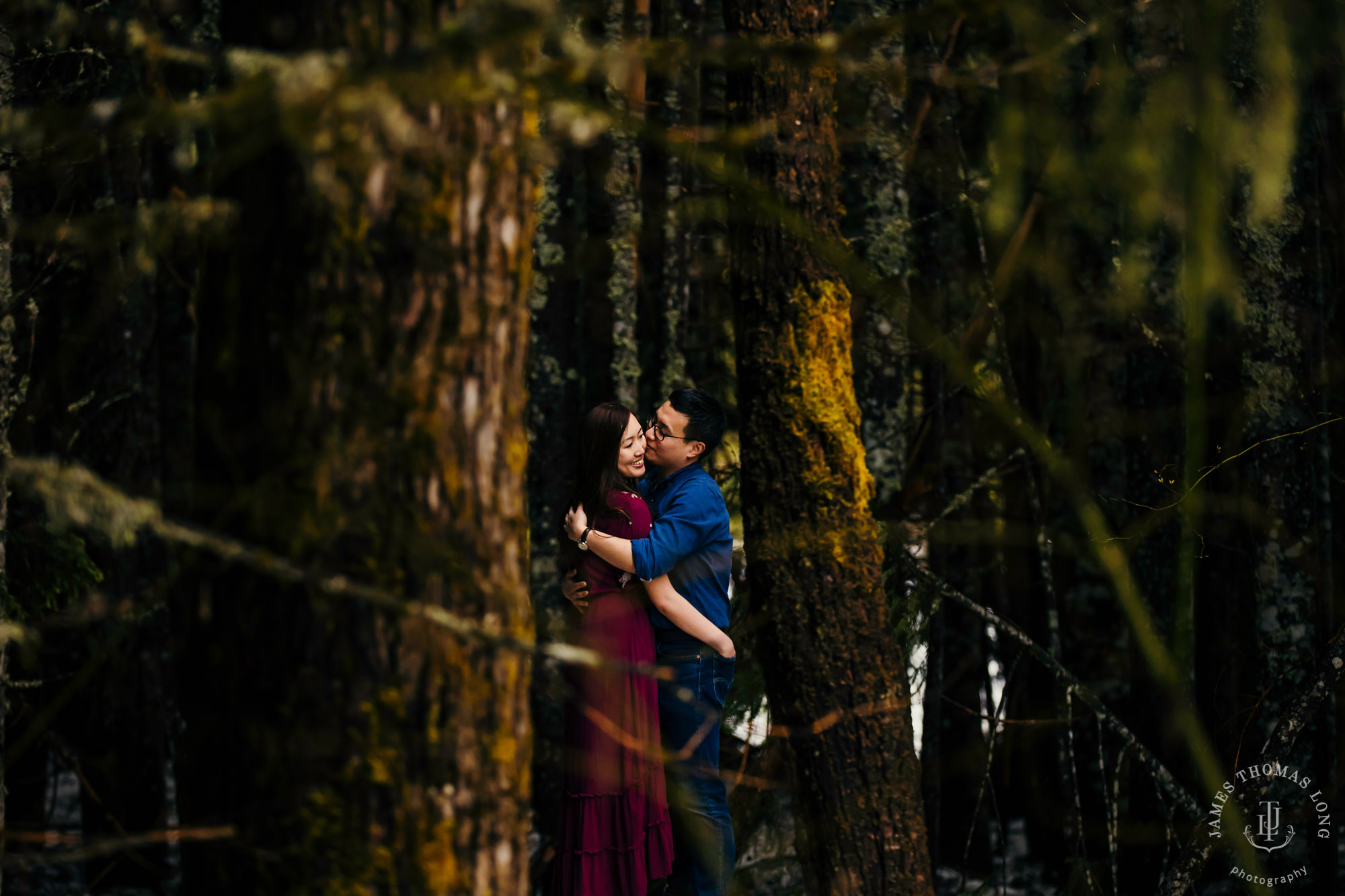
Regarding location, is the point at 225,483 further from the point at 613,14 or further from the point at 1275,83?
the point at 613,14

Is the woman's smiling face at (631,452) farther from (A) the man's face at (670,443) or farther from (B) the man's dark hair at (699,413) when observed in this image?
(B) the man's dark hair at (699,413)

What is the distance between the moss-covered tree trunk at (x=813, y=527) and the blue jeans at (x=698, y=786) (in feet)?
1.66

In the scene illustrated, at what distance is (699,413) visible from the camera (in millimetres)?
3912

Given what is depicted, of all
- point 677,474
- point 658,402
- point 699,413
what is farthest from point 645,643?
point 658,402

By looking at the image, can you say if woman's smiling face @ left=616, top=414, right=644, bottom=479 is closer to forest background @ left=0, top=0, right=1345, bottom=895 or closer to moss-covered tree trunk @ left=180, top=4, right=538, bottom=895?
forest background @ left=0, top=0, right=1345, bottom=895

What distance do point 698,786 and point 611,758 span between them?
379 mm

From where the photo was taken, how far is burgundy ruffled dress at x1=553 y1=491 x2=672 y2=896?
374cm

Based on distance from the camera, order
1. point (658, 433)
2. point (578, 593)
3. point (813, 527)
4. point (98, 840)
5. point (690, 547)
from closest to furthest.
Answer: point (98, 840), point (813, 527), point (690, 547), point (578, 593), point (658, 433)

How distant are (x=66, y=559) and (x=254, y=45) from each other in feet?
11.5

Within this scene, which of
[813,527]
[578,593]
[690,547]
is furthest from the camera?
[578,593]

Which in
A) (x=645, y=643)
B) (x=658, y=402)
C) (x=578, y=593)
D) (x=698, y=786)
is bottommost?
(x=698, y=786)

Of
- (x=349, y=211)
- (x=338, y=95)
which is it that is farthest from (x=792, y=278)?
(x=338, y=95)

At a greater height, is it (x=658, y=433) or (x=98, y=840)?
(x=658, y=433)

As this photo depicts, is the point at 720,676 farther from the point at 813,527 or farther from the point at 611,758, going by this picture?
the point at 813,527
